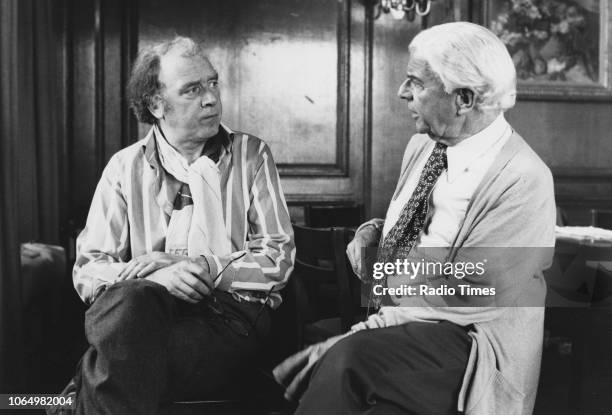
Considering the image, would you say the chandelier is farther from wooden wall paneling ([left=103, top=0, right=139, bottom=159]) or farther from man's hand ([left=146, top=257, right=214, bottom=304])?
man's hand ([left=146, top=257, right=214, bottom=304])

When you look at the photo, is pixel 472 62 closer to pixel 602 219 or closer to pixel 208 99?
pixel 208 99

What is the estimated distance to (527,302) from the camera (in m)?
1.70

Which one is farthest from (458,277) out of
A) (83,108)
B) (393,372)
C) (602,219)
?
(83,108)

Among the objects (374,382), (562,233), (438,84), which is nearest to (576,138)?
(562,233)

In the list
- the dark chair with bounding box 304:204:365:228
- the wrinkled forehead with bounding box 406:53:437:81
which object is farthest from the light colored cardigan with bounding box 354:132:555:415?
the dark chair with bounding box 304:204:365:228

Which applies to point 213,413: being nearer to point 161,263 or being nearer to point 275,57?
point 161,263

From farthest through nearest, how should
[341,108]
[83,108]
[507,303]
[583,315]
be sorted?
1. [341,108]
2. [83,108]
3. [583,315]
4. [507,303]

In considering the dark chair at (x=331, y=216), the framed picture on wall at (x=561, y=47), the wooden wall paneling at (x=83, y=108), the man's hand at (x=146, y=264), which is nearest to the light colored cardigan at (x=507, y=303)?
the man's hand at (x=146, y=264)

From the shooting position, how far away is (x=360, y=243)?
2104 mm

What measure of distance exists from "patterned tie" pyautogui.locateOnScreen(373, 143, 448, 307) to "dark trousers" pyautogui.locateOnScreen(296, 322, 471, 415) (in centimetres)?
27

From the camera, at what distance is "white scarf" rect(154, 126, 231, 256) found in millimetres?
2225

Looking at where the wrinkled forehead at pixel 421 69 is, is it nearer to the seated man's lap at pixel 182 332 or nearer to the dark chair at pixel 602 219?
the seated man's lap at pixel 182 332

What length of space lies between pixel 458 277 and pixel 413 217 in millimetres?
254

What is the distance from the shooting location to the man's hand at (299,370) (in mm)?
1671
